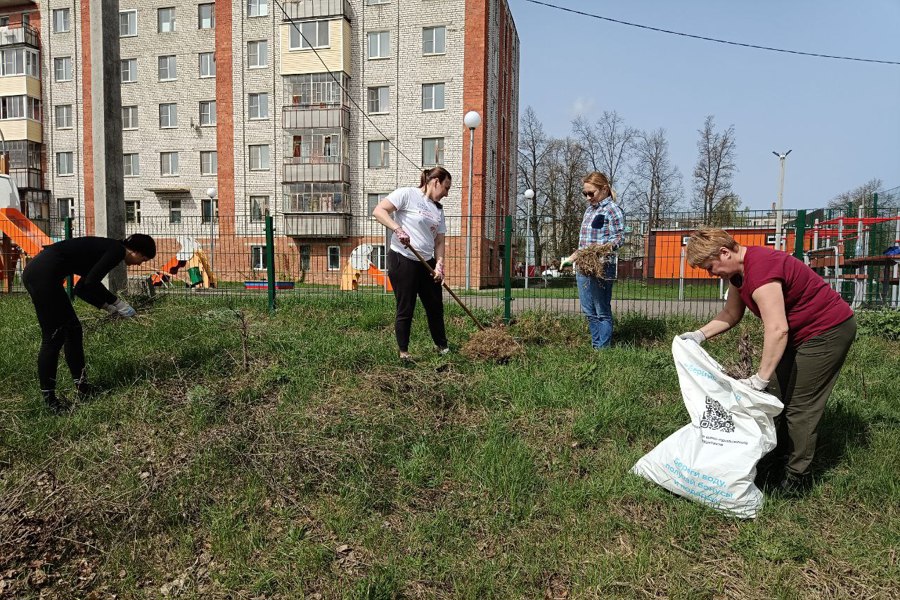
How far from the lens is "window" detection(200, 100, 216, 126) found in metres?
28.5

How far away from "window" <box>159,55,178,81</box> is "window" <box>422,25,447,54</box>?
1300 centimetres

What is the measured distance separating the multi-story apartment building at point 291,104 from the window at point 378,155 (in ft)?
0.21

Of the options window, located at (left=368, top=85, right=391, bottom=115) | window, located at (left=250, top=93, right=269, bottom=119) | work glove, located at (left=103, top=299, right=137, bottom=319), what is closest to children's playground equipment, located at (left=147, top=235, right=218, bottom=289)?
work glove, located at (left=103, top=299, right=137, bottom=319)

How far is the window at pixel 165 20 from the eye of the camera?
28.7 metres

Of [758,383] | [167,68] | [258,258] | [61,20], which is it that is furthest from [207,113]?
[758,383]

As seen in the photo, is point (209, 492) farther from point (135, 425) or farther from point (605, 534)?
point (605, 534)

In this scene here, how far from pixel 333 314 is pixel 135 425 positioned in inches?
143

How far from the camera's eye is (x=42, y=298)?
4246 millimetres

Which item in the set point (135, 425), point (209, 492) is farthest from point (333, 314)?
point (209, 492)

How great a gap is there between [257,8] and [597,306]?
27.7m

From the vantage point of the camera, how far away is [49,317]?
4281mm

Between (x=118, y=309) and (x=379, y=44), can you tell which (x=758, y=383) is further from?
(x=379, y=44)

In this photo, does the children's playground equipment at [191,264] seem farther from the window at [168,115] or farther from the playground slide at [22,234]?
the window at [168,115]

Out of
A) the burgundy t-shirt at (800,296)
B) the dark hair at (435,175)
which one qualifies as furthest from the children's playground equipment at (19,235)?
the burgundy t-shirt at (800,296)
